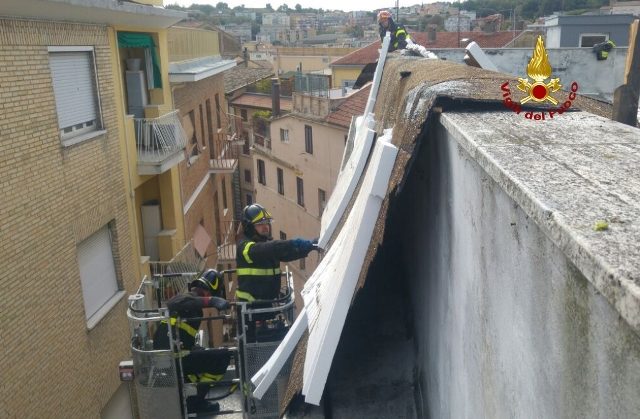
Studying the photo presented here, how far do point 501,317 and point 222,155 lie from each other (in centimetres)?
1952

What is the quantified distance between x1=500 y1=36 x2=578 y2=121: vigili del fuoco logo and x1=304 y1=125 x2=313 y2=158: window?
21848mm

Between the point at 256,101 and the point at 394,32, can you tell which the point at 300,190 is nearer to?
the point at 256,101

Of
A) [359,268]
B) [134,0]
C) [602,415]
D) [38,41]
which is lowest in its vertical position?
[359,268]

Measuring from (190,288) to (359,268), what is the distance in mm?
4100

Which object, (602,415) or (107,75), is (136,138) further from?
(602,415)

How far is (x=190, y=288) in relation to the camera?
6.61m

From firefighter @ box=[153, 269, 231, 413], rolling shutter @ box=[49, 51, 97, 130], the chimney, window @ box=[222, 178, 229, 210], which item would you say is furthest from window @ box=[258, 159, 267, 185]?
firefighter @ box=[153, 269, 231, 413]

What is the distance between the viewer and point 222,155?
20938 millimetres

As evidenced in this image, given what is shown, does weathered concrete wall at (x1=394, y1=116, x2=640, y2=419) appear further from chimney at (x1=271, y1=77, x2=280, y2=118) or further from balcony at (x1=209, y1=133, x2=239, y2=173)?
chimney at (x1=271, y1=77, x2=280, y2=118)

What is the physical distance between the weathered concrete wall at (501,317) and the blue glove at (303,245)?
6.39 feet

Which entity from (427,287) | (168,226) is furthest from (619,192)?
(168,226)

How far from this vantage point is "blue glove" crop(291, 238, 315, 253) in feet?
17.8

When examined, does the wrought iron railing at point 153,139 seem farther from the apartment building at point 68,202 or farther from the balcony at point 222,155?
the balcony at point 222,155

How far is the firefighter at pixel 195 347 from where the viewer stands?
19.3 ft
